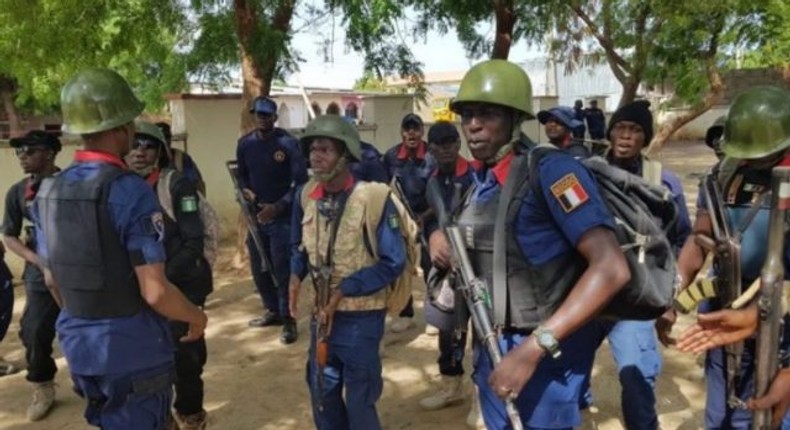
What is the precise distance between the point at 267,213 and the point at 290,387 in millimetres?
1624

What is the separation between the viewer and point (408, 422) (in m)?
4.17

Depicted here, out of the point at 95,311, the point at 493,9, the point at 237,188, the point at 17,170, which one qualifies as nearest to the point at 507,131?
the point at 95,311

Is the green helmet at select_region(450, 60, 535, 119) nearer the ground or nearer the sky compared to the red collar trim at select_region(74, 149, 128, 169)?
nearer the sky

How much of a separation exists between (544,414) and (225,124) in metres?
8.18

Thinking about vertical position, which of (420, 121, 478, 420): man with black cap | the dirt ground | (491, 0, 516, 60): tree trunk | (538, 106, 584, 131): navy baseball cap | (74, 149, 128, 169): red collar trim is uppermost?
(491, 0, 516, 60): tree trunk

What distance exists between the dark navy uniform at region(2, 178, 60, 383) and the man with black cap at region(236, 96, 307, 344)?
1855 millimetres

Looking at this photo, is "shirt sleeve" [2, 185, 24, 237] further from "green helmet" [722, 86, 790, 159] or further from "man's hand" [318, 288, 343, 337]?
"green helmet" [722, 86, 790, 159]

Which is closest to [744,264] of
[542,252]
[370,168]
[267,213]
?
[542,252]

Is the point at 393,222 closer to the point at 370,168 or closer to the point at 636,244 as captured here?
Result: the point at 636,244

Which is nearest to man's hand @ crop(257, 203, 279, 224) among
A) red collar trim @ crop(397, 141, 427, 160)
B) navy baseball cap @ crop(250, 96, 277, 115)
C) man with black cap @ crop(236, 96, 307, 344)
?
man with black cap @ crop(236, 96, 307, 344)

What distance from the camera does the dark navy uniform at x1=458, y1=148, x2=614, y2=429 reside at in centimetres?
187

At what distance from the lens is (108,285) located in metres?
2.42

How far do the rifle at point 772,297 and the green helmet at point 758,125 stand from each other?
0.20m

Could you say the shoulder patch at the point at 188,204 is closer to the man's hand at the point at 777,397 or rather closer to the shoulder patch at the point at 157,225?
the shoulder patch at the point at 157,225
